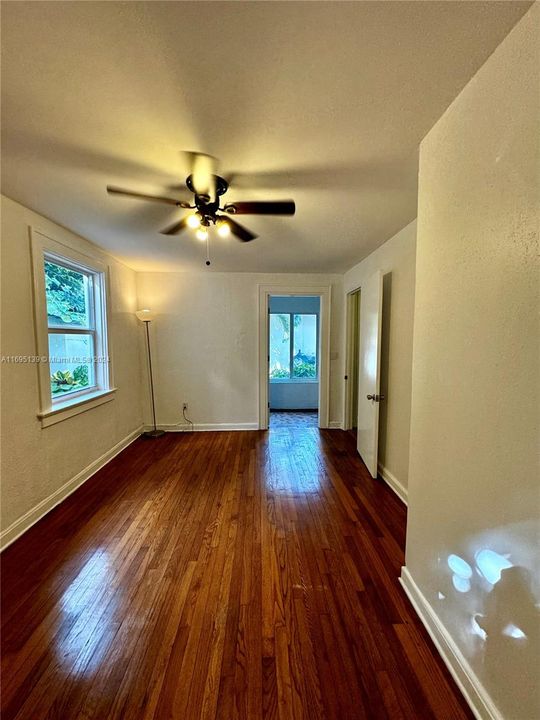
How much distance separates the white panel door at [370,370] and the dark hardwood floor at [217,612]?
1.69ft

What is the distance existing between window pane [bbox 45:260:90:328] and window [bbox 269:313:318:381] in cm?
344

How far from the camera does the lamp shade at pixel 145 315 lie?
3708mm

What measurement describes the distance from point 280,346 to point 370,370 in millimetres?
3053

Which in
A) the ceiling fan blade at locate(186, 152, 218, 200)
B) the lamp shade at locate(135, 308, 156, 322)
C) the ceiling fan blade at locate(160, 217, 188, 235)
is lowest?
the lamp shade at locate(135, 308, 156, 322)

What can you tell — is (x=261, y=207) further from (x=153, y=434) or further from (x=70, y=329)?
(x=153, y=434)

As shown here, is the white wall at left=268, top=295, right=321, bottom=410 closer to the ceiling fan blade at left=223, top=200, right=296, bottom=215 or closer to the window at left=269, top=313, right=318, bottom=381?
the window at left=269, top=313, right=318, bottom=381

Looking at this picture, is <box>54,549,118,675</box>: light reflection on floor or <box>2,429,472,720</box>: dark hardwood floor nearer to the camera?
<box>2,429,472,720</box>: dark hardwood floor

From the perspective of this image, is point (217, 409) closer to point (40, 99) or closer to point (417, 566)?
point (417, 566)

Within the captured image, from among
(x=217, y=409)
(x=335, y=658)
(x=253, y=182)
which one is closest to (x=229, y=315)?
(x=217, y=409)

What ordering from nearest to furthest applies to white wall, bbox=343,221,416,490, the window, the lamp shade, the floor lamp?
white wall, bbox=343,221,416,490, the lamp shade, the floor lamp, the window

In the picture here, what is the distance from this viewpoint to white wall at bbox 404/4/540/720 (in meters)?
0.81

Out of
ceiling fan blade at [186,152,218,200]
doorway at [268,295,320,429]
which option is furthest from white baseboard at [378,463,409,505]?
ceiling fan blade at [186,152,218,200]

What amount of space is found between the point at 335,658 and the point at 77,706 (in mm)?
1012

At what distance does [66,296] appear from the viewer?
2643 mm
